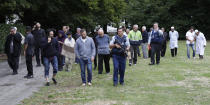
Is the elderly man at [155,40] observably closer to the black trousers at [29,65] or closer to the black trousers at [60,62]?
the black trousers at [60,62]

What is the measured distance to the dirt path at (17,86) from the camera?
10409mm

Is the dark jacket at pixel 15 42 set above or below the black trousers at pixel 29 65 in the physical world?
above

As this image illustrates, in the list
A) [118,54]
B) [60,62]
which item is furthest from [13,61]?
[118,54]

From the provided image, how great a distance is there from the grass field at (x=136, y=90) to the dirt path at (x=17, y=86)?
0.37 m

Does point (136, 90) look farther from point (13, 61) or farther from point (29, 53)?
point (13, 61)

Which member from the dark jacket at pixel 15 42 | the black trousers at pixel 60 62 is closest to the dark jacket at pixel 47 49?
the dark jacket at pixel 15 42

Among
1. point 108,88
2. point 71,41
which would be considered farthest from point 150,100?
point 71,41

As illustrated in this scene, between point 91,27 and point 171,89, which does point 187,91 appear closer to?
point 171,89

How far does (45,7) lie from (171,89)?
21.2 meters

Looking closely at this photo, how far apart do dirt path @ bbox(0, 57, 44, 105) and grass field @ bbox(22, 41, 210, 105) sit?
37 centimetres

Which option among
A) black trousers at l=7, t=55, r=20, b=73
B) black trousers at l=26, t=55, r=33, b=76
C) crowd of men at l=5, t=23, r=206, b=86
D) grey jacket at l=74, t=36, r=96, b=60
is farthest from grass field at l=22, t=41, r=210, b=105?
black trousers at l=7, t=55, r=20, b=73

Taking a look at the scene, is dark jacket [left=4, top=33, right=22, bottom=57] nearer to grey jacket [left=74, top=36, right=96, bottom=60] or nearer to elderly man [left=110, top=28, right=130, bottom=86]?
grey jacket [left=74, top=36, right=96, bottom=60]

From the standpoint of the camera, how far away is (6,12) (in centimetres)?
2869

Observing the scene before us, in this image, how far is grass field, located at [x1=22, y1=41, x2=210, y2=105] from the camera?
9.55 meters
